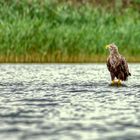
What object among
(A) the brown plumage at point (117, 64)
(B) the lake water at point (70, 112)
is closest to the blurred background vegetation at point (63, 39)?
(B) the lake water at point (70, 112)

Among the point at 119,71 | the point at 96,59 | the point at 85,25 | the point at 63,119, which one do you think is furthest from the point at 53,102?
the point at 85,25

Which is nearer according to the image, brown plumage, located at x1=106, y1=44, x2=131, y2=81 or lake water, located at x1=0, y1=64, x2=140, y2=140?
lake water, located at x1=0, y1=64, x2=140, y2=140

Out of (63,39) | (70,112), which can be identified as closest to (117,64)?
(70,112)

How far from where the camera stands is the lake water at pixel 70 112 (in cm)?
1488

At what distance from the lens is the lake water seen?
1488 cm

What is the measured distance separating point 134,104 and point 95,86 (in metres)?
8.18

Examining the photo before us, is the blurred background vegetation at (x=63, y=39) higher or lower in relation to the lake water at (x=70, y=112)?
higher

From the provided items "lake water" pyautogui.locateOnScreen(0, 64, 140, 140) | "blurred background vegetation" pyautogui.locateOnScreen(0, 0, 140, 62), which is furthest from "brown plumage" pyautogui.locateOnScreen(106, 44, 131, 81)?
"blurred background vegetation" pyautogui.locateOnScreen(0, 0, 140, 62)

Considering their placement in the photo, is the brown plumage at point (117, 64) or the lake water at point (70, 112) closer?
the lake water at point (70, 112)

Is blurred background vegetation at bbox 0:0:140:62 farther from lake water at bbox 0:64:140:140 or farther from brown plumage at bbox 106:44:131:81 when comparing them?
brown plumage at bbox 106:44:131:81

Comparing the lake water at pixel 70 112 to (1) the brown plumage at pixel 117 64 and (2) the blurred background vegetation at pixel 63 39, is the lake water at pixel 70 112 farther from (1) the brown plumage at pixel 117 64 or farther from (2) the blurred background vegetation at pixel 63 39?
(2) the blurred background vegetation at pixel 63 39

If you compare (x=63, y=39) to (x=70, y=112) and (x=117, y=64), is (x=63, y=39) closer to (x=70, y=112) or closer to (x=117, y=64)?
(x=117, y=64)

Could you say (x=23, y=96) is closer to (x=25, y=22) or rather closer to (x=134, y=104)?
(x=134, y=104)

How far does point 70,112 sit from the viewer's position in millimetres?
18531
